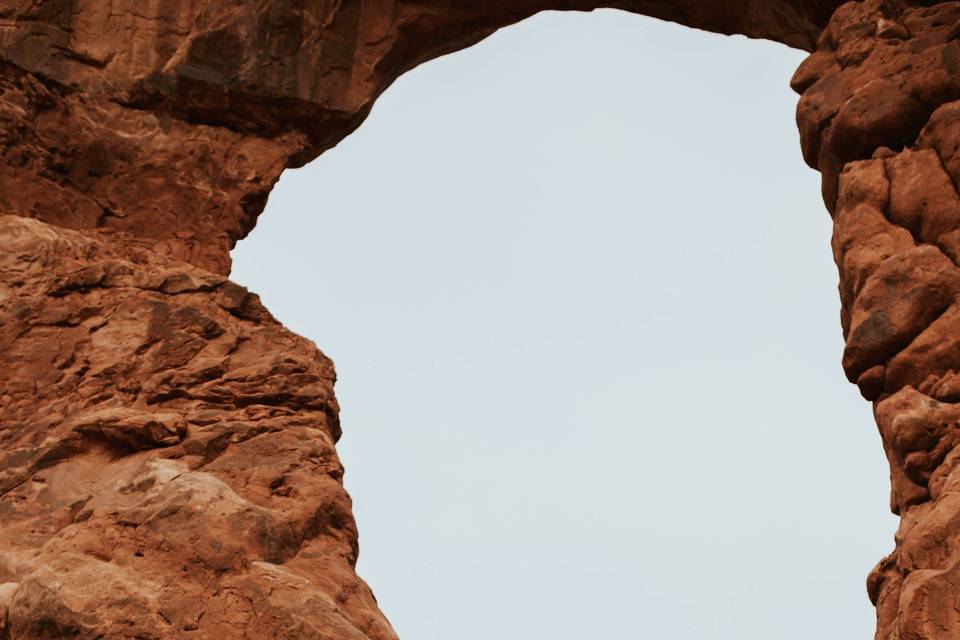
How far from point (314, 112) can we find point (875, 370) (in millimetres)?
6658

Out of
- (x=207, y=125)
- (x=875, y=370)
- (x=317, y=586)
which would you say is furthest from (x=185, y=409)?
(x=875, y=370)

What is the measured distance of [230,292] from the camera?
15.9 m

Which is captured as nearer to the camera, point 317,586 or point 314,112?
point 317,586

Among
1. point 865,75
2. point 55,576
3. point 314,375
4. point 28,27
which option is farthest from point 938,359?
point 28,27

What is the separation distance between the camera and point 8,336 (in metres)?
15.1

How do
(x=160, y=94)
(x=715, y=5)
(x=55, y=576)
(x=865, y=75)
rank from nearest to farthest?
(x=55, y=576) < (x=865, y=75) < (x=160, y=94) < (x=715, y=5)

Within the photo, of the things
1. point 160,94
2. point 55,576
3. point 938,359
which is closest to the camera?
point 55,576

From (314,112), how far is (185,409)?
476 cm

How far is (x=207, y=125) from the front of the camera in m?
18.1

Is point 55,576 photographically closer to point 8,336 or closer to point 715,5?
point 8,336

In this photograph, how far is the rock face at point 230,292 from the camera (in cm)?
1317

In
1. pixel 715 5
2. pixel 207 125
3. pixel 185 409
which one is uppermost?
pixel 715 5

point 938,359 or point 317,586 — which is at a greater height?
point 938,359

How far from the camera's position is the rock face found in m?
13.2
